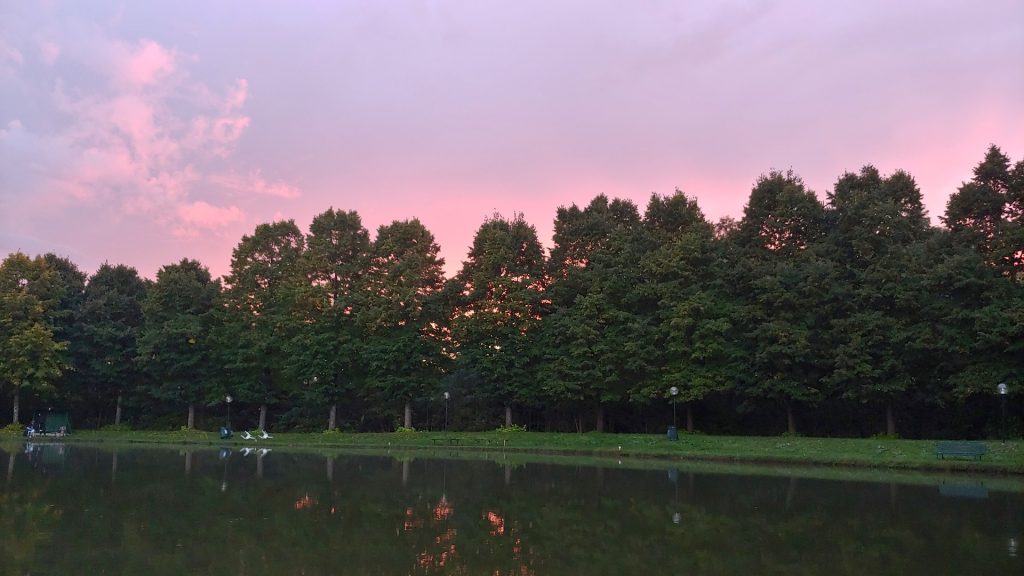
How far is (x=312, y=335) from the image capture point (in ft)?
179

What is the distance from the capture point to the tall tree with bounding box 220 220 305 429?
55.9 m

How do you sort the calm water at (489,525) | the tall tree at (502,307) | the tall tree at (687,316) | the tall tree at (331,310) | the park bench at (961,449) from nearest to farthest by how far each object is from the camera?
1. the calm water at (489,525)
2. the park bench at (961,449)
3. the tall tree at (687,316)
4. the tall tree at (502,307)
5. the tall tree at (331,310)

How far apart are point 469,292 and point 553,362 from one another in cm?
985

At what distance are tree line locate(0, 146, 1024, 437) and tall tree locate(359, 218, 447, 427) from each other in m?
0.18

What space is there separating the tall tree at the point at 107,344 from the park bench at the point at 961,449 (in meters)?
53.6

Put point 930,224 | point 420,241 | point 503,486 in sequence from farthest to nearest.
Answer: point 420,241 → point 930,224 → point 503,486

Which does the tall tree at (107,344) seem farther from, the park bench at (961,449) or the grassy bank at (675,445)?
the park bench at (961,449)

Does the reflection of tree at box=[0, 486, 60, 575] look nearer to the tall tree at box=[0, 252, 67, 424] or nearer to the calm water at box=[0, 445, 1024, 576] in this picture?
the calm water at box=[0, 445, 1024, 576]

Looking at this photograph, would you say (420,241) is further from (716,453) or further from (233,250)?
(716,453)

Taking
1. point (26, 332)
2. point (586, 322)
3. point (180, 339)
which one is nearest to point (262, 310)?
point (180, 339)

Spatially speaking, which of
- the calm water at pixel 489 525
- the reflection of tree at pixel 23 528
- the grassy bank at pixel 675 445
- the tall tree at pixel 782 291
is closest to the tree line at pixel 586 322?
the tall tree at pixel 782 291

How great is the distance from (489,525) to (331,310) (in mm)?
41609

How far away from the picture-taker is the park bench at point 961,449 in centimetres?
2998

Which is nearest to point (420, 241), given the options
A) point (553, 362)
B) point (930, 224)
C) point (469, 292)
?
point (469, 292)
